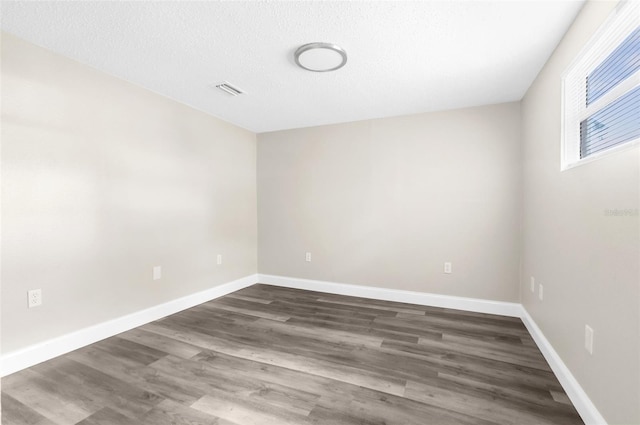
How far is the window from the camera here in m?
1.23

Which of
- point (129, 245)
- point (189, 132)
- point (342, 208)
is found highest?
point (189, 132)

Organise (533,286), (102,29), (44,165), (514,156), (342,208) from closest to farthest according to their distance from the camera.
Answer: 1. (102,29)
2. (44,165)
3. (533,286)
4. (514,156)
5. (342,208)

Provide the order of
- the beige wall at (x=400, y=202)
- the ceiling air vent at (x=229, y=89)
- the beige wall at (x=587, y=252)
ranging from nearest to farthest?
the beige wall at (x=587, y=252)
the ceiling air vent at (x=229, y=89)
the beige wall at (x=400, y=202)

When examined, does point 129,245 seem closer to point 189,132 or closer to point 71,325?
point 71,325

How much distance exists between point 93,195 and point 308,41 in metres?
2.19

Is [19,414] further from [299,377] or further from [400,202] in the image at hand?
[400,202]

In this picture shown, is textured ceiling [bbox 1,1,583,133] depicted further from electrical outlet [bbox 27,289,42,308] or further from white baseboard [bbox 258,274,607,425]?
white baseboard [bbox 258,274,607,425]

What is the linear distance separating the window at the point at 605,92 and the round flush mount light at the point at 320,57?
4.82ft

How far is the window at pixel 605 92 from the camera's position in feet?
4.05

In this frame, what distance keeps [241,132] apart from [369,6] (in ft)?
9.42

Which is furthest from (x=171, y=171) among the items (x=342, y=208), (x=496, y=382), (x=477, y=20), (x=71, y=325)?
(x=496, y=382)

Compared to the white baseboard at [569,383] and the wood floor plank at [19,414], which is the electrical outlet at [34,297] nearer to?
the wood floor plank at [19,414]

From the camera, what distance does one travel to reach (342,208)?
3842 millimetres

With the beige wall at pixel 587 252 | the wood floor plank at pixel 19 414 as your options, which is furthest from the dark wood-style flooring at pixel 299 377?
the beige wall at pixel 587 252
